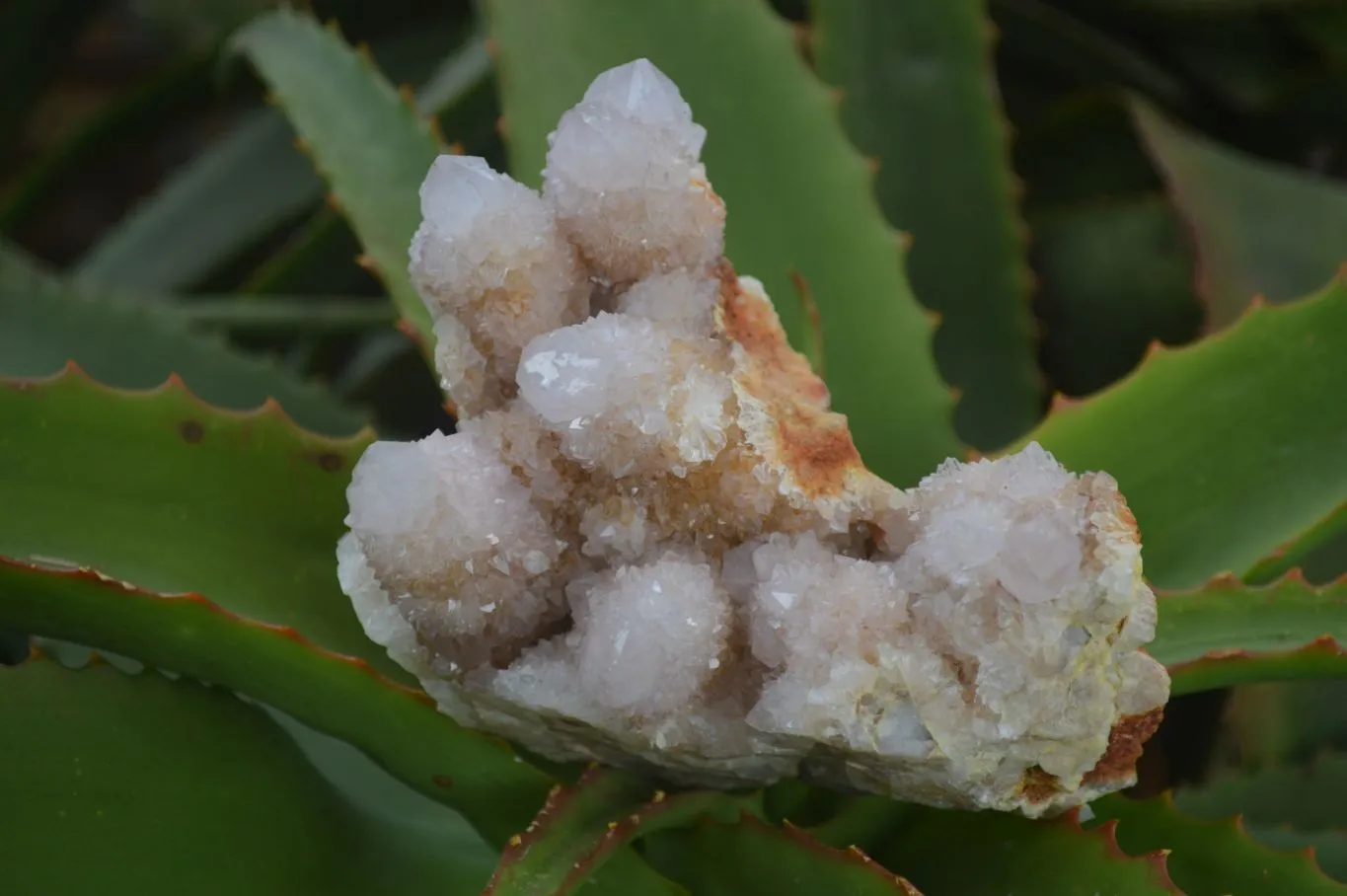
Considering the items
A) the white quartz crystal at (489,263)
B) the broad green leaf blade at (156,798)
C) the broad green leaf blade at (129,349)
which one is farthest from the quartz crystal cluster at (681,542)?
the broad green leaf blade at (129,349)

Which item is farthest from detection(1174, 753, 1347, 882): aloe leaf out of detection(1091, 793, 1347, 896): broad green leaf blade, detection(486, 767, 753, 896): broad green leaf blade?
detection(486, 767, 753, 896): broad green leaf blade

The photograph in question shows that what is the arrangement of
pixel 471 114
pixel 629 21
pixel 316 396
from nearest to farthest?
pixel 629 21
pixel 316 396
pixel 471 114

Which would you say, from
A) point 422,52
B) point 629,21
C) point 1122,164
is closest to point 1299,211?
point 1122,164

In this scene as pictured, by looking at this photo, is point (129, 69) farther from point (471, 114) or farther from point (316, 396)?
point (316, 396)

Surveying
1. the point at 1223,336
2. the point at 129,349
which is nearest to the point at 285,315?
the point at 129,349

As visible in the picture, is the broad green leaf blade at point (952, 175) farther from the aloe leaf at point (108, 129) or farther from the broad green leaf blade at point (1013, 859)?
the aloe leaf at point (108, 129)

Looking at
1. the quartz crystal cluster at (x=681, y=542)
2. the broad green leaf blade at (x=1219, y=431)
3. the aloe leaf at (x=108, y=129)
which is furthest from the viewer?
the aloe leaf at (x=108, y=129)

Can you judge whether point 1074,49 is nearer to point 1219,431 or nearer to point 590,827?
point 1219,431
